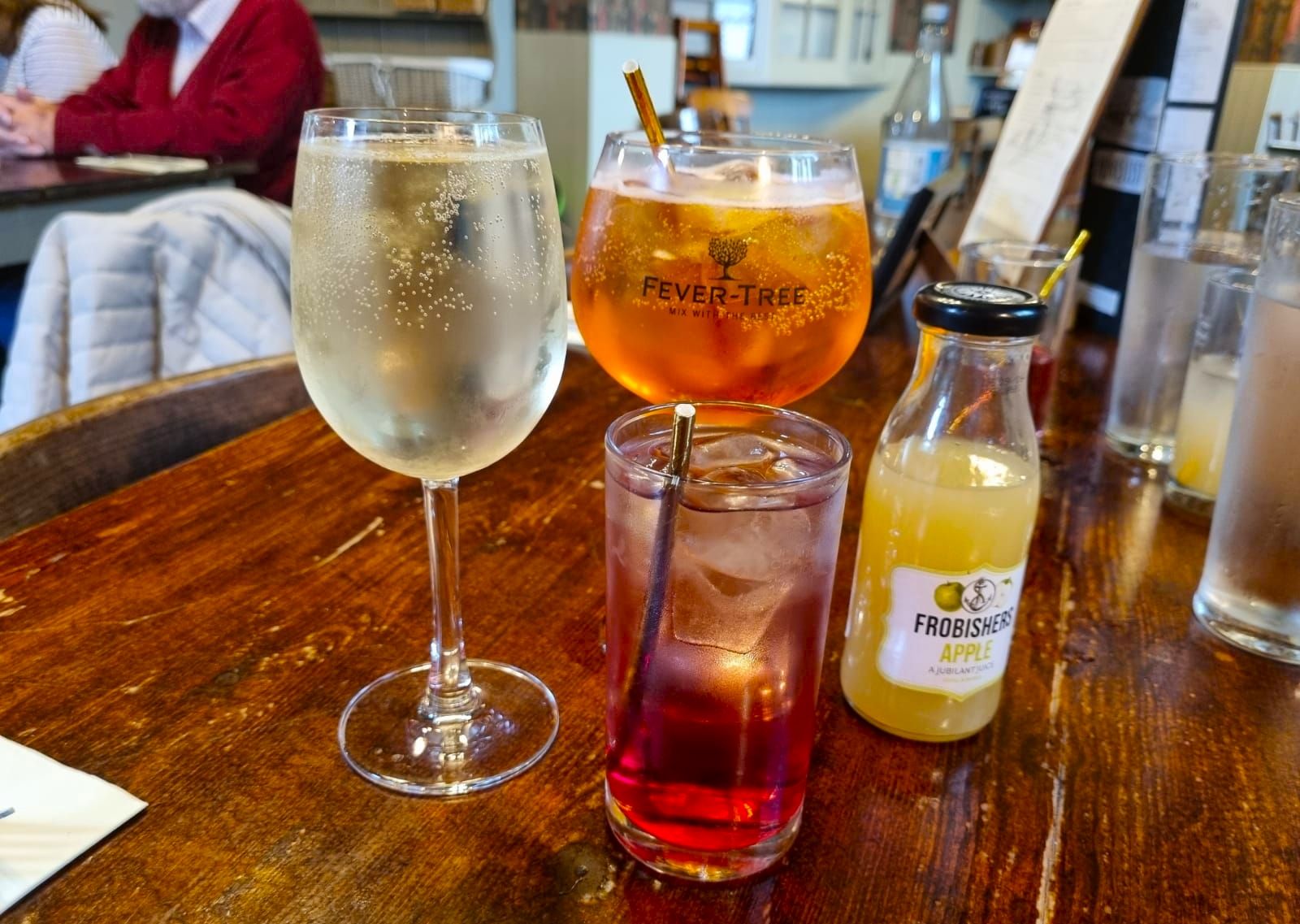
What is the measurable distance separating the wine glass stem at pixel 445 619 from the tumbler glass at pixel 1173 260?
0.63m

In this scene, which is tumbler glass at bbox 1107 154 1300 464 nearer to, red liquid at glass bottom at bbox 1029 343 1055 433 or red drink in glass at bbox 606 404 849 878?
red liquid at glass bottom at bbox 1029 343 1055 433

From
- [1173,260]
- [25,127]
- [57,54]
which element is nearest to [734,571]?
[1173,260]

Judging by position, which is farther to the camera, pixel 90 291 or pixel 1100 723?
pixel 90 291

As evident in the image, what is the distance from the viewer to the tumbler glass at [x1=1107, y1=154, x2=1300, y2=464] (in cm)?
81

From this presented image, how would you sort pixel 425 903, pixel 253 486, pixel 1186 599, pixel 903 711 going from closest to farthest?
1. pixel 425 903
2. pixel 903 711
3. pixel 1186 599
4. pixel 253 486

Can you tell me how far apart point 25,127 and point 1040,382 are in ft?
8.67

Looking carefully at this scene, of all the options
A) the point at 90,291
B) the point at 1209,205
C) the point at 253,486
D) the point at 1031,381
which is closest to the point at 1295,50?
the point at 1209,205

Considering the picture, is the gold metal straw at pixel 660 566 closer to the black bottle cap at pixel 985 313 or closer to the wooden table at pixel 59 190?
the black bottle cap at pixel 985 313

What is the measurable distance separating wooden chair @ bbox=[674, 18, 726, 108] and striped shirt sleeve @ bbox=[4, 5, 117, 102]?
1.80 meters

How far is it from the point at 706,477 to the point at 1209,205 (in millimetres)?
653

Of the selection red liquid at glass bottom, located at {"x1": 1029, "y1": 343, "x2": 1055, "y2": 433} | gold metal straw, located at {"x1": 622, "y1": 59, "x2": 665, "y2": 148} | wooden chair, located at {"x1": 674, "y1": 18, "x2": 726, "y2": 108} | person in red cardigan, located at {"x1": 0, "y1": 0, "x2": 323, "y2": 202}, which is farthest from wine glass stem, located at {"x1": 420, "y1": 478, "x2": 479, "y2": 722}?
wooden chair, located at {"x1": 674, "y1": 18, "x2": 726, "y2": 108}

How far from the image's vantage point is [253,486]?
73cm

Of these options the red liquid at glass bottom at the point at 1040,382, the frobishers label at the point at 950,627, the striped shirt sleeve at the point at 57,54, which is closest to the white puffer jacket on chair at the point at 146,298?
the red liquid at glass bottom at the point at 1040,382

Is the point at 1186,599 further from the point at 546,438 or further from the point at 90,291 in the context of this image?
the point at 90,291
